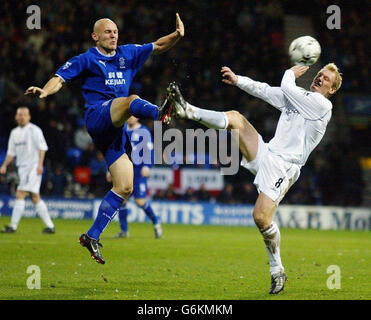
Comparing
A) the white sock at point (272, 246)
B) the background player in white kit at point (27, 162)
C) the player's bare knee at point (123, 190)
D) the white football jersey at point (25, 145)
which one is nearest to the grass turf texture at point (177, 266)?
the white sock at point (272, 246)

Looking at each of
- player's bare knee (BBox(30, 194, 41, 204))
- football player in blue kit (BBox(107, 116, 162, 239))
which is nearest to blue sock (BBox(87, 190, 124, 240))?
football player in blue kit (BBox(107, 116, 162, 239))

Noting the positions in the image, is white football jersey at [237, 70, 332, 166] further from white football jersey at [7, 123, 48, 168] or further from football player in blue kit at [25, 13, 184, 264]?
white football jersey at [7, 123, 48, 168]

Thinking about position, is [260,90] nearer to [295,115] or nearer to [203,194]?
[295,115]

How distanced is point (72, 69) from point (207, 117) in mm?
1907

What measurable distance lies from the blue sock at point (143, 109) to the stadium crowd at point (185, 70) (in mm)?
11509

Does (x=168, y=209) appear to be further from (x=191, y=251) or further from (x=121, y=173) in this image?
(x=121, y=173)

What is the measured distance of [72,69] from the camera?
308 inches

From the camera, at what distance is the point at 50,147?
18.6 m

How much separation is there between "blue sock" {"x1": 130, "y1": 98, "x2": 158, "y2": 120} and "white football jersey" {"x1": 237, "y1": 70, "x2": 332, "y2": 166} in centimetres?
113

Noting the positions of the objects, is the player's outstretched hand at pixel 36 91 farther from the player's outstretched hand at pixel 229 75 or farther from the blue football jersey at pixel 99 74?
the player's outstretched hand at pixel 229 75

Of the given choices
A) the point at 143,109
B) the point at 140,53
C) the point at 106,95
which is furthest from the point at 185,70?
the point at 143,109

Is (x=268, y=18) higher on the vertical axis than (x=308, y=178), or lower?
higher
